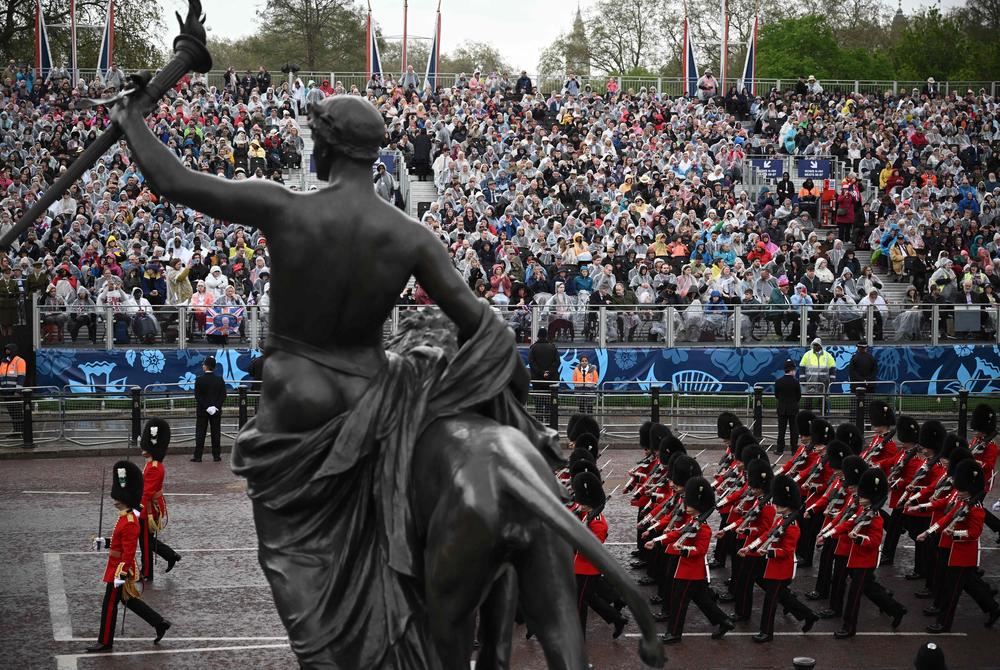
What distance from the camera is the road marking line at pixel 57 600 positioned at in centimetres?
1162

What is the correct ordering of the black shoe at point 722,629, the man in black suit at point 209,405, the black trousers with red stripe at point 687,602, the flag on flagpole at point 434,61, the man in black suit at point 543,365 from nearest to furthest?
the black trousers with red stripe at point 687,602 < the black shoe at point 722,629 < the man in black suit at point 209,405 < the man in black suit at point 543,365 < the flag on flagpole at point 434,61

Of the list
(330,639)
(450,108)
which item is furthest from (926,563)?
(450,108)

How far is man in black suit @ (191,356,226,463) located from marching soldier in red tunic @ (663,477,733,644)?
369 inches

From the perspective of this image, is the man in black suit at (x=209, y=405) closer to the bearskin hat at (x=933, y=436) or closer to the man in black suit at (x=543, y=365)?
the man in black suit at (x=543, y=365)

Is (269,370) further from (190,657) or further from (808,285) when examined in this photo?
(808,285)

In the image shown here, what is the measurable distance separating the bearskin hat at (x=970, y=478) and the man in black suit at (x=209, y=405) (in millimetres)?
10664

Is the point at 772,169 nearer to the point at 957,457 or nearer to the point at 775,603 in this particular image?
the point at 957,457

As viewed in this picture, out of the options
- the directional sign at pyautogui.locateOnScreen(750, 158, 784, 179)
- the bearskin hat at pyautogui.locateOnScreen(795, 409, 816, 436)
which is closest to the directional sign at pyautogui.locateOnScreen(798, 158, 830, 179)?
the directional sign at pyautogui.locateOnScreen(750, 158, 784, 179)

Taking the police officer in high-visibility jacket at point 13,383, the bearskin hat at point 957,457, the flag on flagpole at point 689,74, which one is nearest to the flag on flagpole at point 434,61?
the flag on flagpole at point 689,74

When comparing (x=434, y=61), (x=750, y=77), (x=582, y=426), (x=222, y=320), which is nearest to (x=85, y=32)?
(x=434, y=61)

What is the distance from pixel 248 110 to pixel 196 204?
27234 millimetres

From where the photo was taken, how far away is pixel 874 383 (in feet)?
72.2

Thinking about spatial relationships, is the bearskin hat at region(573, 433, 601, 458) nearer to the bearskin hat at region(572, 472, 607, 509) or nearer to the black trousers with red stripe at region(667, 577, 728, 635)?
the bearskin hat at region(572, 472, 607, 509)

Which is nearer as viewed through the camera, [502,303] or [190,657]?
[190,657]
